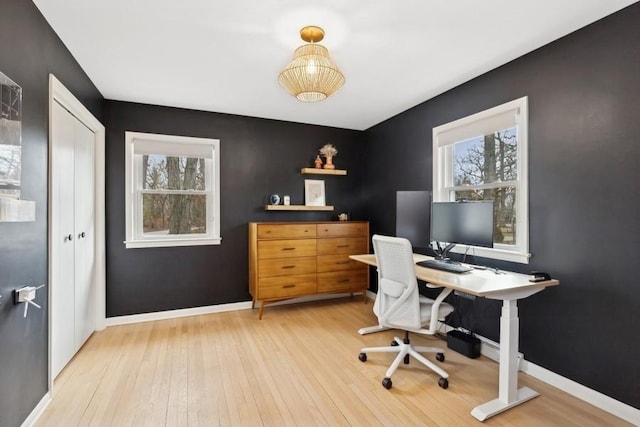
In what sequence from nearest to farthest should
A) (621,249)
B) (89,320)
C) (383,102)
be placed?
1. (621,249)
2. (89,320)
3. (383,102)

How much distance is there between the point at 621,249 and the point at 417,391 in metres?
1.58

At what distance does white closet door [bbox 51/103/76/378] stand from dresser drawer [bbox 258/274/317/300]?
67.9 inches

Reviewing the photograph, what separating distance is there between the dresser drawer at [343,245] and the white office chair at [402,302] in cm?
143

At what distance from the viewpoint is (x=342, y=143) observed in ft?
15.0

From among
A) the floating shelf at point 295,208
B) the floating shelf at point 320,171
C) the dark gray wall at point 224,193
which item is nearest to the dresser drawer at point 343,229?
the floating shelf at point 295,208

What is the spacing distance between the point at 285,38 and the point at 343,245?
2532 mm

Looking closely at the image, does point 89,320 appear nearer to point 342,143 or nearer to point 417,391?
point 417,391

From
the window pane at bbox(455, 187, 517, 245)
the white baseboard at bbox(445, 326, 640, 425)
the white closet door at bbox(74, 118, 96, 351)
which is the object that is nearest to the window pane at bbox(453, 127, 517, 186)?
the window pane at bbox(455, 187, 517, 245)

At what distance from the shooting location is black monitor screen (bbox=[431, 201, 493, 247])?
242cm

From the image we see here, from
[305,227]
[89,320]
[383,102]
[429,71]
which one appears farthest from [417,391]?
[89,320]

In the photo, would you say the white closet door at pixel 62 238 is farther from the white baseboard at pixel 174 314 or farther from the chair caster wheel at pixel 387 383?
the chair caster wheel at pixel 387 383

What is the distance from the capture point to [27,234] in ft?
5.78

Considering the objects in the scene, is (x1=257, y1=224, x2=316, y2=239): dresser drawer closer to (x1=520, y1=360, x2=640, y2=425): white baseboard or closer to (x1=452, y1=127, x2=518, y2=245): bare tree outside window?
(x1=452, y1=127, x2=518, y2=245): bare tree outside window

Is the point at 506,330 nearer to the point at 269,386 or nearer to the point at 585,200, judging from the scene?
the point at 585,200
